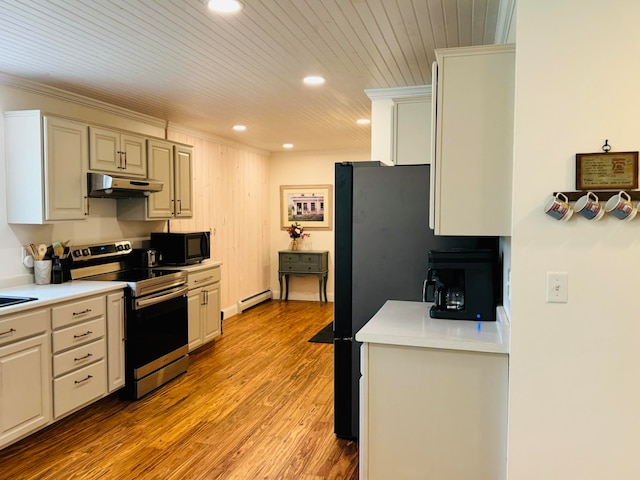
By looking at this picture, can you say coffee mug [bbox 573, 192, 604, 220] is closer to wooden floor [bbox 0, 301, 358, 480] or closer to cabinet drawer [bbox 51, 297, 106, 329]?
wooden floor [bbox 0, 301, 358, 480]

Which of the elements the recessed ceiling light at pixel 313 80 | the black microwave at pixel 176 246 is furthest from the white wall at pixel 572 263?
the black microwave at pixel 176 246

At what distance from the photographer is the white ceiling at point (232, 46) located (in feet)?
7.49

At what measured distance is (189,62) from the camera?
3037 millimetres

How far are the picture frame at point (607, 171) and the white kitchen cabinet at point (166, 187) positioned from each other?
361cm

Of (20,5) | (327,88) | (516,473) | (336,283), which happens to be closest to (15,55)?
(20,5)

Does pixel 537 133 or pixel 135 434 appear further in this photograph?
pixel 135 434

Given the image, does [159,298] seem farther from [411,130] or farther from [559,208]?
[559,208]

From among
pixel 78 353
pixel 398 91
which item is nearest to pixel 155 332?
pixel 78 353

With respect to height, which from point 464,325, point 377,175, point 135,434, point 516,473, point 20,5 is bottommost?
point 135,434

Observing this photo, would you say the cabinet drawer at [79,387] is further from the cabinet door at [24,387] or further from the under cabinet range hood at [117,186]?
the under cabinet range hood at [117,186]

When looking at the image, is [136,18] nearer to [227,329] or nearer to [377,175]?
[377,175]

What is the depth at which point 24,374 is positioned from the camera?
9.11 ft

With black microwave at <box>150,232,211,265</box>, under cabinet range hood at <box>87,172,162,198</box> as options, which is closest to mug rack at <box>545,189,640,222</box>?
Answer: under cabinet range hood at <box>87,172,162,198</box>

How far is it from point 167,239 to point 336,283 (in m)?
2.39
